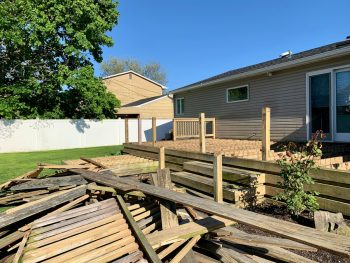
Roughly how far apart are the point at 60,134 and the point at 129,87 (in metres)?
19.0

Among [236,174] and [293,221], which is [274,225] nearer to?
[293,221]

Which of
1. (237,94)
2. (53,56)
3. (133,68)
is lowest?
(237,94)

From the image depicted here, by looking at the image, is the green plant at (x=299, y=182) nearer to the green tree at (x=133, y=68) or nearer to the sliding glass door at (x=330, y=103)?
the sliding glass door at (x=330, y=103)

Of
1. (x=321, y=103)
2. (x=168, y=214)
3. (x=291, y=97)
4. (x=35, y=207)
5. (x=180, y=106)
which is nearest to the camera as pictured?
(x=168, y=214)

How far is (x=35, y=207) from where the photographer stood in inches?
152

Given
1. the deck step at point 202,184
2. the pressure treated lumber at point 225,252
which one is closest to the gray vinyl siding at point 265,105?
the deck step at point 202,184

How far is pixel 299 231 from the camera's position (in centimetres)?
267

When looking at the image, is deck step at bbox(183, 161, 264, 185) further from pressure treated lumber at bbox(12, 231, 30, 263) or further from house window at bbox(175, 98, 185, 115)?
house window at bbox(175, 98, 185, 115)

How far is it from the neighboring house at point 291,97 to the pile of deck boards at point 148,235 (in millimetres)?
5849

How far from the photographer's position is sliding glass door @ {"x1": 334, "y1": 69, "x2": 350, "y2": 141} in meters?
7.72

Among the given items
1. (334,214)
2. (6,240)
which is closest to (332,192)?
(334,214)

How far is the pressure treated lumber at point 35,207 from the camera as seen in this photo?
3.55 m

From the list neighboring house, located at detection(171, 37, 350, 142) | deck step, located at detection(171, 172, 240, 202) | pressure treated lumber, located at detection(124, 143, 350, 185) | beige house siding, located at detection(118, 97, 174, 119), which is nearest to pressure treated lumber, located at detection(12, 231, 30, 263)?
deck step, located at detection(171, 172, 240, 202)

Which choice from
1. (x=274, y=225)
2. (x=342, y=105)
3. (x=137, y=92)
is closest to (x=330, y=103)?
(x=342, y=105)
